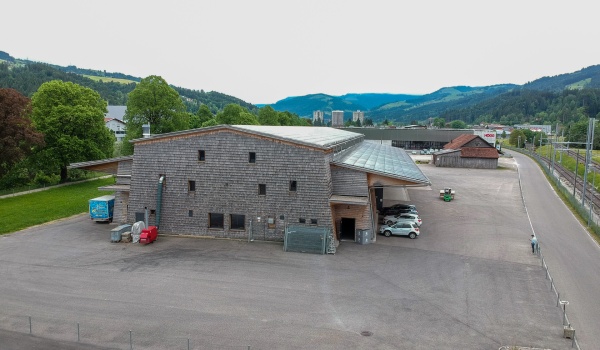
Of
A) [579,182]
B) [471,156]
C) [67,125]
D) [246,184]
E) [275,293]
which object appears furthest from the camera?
[471,156]

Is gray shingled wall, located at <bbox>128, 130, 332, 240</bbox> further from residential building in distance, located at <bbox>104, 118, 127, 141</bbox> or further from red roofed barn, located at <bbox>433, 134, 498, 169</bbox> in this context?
residential building in distance, located at <bbox>104, 118, 127, 141</bbox>

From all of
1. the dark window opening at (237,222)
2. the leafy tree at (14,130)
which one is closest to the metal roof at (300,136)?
the dark window opening at (237,222)

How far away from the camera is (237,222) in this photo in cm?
3028

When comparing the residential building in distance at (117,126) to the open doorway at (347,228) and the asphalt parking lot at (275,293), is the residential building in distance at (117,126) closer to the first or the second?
the asphalt parking lot at (275,293)

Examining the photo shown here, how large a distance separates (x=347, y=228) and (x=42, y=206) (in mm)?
→ 28997

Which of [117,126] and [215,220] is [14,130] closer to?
[215,220]

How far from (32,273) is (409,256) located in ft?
69.8

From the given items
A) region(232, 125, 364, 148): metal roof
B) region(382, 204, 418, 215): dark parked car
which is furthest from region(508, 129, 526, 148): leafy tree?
region(382, 204, 418, 215): dark parked car

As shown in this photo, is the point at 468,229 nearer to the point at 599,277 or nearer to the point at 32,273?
the point at 599,277

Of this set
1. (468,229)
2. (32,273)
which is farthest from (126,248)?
(468,229)

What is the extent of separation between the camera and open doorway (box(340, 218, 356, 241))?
30.8 metres

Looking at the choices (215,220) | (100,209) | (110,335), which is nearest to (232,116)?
(100,209)

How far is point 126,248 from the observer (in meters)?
27.7

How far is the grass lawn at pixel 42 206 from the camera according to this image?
112 feet
